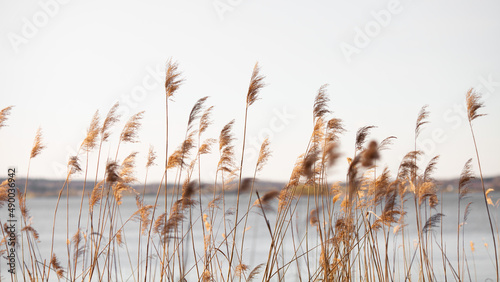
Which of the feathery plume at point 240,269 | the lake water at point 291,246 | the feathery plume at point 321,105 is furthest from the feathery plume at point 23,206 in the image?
the feathery plume at point 321,105

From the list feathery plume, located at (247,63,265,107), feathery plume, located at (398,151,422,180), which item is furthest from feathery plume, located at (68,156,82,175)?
feathery plume, located at (398,151,422,180)

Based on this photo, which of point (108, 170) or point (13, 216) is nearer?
point (108, 170)

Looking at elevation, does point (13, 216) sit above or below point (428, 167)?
below

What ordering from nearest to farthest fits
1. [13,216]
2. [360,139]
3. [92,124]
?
[360,139] < [92,124] < [13,216]

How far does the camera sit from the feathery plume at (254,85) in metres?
4.13

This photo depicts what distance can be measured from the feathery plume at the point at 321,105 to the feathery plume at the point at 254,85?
448 millimetres

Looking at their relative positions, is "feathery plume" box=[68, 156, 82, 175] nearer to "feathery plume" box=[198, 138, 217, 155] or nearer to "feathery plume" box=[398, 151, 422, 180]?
"feathery plume" box=[198, 138, 217, 155]

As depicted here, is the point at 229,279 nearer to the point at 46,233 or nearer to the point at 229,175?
the point at 229,175

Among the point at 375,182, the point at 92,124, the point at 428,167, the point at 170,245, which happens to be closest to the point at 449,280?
the point at 428,167

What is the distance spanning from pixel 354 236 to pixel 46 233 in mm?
18932

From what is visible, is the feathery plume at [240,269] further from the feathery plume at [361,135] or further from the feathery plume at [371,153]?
the feathery plume at [371,153]

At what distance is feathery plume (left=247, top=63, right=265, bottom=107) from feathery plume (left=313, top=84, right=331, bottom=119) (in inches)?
17.6

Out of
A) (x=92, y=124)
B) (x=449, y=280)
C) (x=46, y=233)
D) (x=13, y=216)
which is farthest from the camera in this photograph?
(x=46, y=233)

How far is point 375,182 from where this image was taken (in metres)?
4.28
